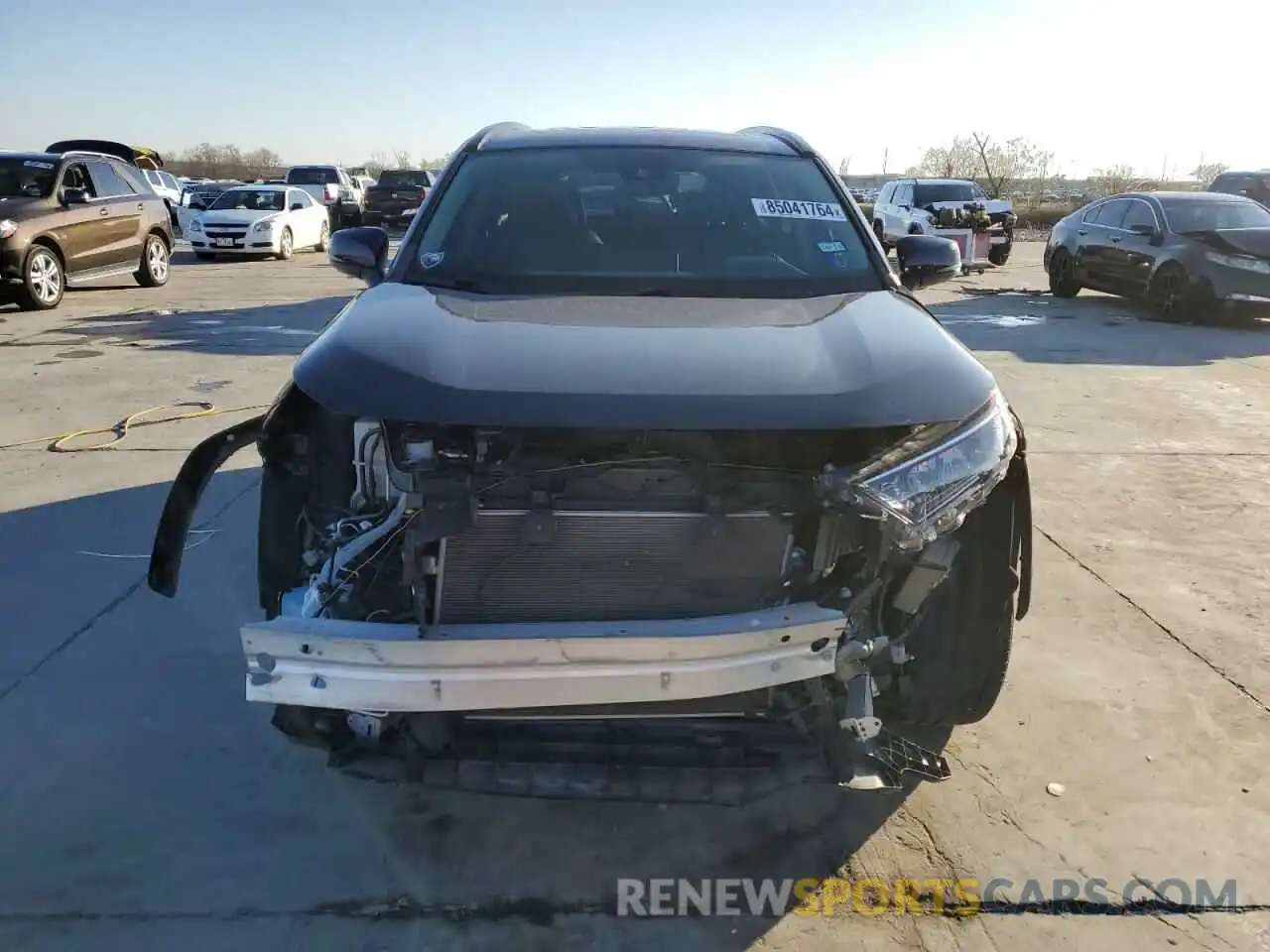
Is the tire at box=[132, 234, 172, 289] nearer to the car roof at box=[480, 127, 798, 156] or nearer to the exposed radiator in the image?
the car roof at box=[480, 127, 798, 156]

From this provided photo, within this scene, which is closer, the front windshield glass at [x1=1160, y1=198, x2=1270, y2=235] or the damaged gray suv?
the damaged gray suv

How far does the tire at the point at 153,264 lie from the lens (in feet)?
47.2

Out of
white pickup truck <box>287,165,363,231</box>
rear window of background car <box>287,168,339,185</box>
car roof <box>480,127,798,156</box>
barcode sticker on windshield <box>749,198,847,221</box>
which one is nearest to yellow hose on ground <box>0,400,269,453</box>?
car roof <box>480,127,798,156</box>

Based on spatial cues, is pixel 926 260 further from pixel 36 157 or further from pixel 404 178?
pixel 404 178

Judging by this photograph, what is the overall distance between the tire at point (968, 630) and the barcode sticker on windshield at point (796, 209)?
Answer: 1.46m

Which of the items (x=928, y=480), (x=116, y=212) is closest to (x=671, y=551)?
(x=928, y=480)

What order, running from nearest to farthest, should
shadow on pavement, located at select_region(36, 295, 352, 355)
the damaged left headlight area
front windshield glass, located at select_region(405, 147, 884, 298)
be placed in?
the damaged left headlight area, front windshield glass, located at select_region(405, 147, 884, 298), shadow on pavement, located at select_region(36, 295, 352, 355)

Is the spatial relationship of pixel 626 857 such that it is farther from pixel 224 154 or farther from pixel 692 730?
pixel 224 154

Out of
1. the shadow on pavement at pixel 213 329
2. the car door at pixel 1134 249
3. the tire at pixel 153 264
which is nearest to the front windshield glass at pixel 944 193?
the car door at pixel 1134 249

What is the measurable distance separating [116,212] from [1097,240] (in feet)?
43.6

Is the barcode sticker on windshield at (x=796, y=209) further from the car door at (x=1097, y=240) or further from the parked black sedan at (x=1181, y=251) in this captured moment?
the car door at (x=1097, y=240)

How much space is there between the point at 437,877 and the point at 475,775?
45 centimetres

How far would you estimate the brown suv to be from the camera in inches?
452

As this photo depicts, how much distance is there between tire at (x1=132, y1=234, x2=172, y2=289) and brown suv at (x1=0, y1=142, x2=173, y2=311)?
70mm
